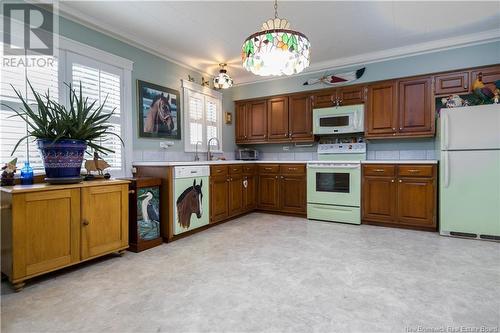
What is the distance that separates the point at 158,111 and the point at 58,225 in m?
2.10

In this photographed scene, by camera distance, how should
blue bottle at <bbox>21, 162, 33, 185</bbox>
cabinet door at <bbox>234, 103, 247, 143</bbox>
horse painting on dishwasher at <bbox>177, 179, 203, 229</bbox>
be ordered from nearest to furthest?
blue bottle at <bbox>21, 162, 33, 185</bbox>, horse painting on dishwasher at <bbox>177, 179, 203, 229</bbox>, cabinet door at <bbox>234, 103, 247, 143</bbox>

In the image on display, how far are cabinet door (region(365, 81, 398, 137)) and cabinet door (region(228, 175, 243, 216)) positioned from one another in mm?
Answer: 2204

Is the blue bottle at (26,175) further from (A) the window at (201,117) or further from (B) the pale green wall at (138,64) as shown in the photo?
(A) the window at (201,117)

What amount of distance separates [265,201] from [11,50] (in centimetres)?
383

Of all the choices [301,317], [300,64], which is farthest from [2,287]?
[300,64]

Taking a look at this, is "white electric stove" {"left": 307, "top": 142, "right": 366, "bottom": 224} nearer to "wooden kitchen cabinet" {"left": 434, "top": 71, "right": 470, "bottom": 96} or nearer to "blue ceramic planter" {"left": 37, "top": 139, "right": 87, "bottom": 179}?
"wooden kitchen cabinet" {"left": 434, "top": 71, "right": 470, "bottom": 96}

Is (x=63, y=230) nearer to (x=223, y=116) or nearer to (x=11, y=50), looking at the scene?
(x=11, y=50)

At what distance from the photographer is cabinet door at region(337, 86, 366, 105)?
428 cm

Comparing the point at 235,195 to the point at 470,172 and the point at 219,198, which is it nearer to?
the point at 219,198

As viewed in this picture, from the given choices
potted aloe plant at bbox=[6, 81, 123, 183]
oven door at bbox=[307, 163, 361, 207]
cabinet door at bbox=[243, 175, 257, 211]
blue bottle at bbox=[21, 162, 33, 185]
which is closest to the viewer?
potted aloe plant at bbox=[6, 81, 123, 183]

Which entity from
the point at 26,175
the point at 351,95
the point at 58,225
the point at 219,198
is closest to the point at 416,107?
the point at 351,95

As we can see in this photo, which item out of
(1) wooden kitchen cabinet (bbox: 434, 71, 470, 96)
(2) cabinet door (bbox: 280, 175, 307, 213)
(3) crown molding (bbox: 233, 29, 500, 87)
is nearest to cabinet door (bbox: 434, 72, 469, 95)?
(1) wooden kitchen cabinet (bbox: 434, 71, 470, 96)

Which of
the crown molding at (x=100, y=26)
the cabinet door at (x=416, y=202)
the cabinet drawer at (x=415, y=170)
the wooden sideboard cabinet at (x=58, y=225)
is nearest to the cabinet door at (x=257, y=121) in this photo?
the crown molding at (x=100, y=26)

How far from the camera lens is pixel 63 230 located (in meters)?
2.27
